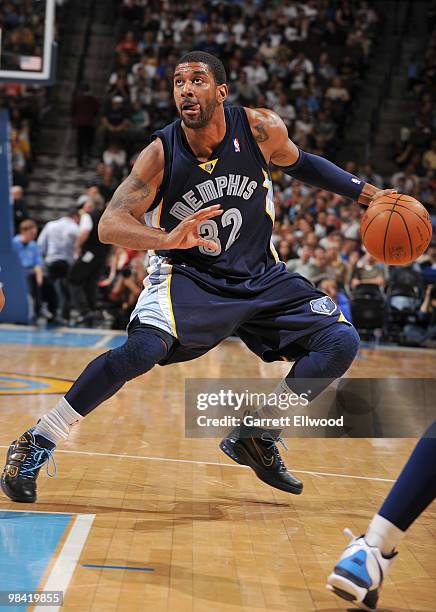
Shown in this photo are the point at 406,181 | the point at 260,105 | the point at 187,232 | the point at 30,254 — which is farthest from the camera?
the point at 260,105

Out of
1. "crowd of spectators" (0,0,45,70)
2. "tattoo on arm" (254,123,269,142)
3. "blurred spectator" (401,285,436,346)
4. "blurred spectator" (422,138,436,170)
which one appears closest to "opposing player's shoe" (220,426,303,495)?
"tattoo on arm" (254,123,269,142)

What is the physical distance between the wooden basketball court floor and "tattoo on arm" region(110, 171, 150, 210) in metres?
1.39

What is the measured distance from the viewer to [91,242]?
1447cm

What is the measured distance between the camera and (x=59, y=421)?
4340mm

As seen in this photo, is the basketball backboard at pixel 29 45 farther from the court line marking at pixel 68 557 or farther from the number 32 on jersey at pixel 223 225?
the court line marking at pixel 68 557

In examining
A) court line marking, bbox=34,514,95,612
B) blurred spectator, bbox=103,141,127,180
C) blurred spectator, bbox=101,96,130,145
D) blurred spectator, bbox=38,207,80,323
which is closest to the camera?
court line marking, bbox=34,514,95,612

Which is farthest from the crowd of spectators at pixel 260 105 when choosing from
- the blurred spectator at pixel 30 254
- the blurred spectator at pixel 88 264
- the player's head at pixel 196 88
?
the player's head at pixel 196 88

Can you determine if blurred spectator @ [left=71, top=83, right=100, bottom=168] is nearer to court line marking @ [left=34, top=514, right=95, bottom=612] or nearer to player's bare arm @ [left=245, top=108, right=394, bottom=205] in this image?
player's bare arm @ [left=245, top=108, right=394, bottom=205]

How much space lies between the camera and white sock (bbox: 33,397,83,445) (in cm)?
433

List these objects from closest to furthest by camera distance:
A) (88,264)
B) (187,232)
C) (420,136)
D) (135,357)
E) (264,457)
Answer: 1. (187,232)
2. (135,357)
3. (264,457)
4. (88,264)
5. (420,136)

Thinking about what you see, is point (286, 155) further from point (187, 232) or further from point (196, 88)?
point (187, 232)

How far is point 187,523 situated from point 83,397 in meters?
0.73

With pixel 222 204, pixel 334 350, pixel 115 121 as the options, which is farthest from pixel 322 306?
pixel 115 121

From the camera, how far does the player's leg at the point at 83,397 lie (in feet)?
13.9
